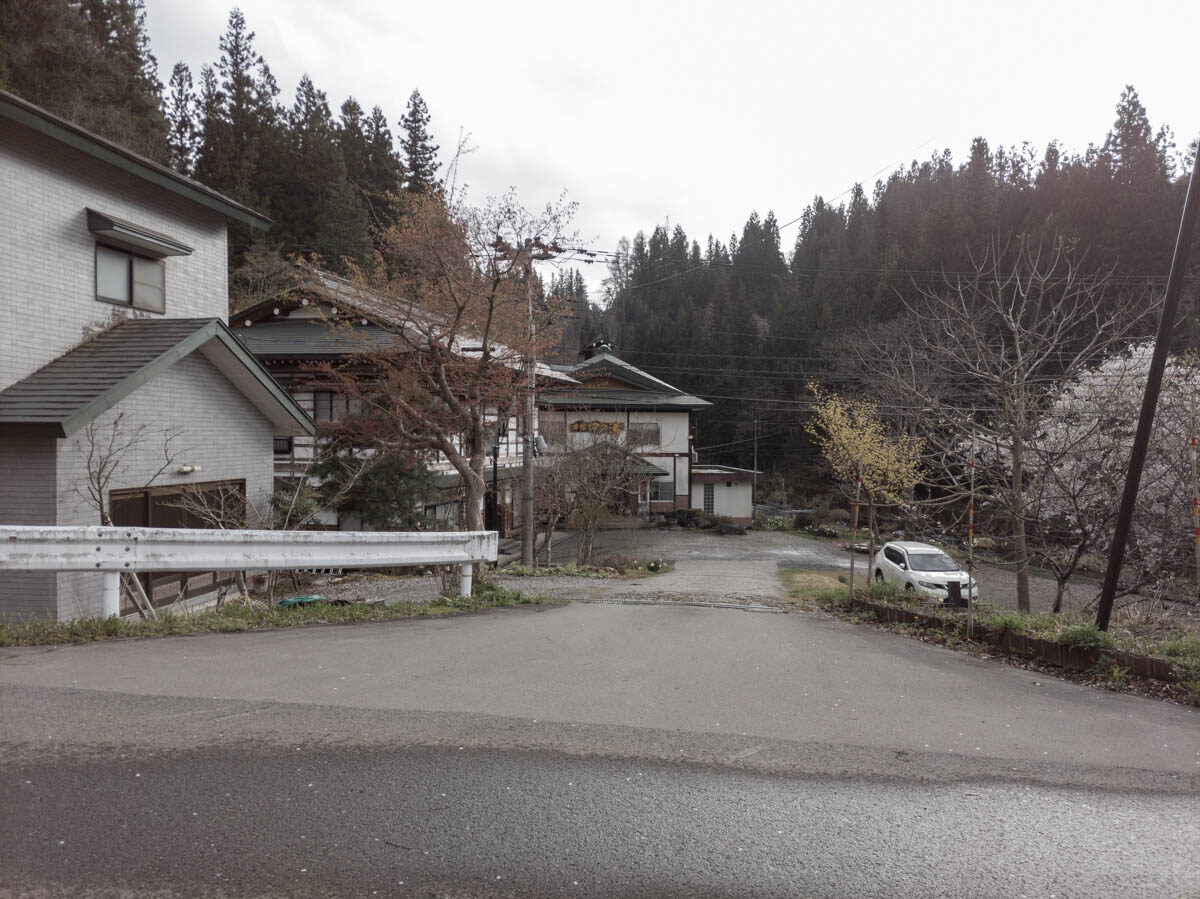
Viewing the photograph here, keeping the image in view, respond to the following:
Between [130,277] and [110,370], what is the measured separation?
8.03 feet

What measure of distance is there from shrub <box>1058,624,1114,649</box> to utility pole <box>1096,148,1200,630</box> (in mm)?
299

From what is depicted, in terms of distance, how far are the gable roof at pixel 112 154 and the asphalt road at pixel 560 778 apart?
7.46 meters

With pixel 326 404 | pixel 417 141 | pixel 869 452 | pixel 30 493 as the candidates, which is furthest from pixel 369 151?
pixel 30 493

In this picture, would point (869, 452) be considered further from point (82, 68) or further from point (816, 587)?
point (82, 68)

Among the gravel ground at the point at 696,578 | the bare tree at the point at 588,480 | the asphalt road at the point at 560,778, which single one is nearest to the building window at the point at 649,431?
the gravel ground at the point at 696,578

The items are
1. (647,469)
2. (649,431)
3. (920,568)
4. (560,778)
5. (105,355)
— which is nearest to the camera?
(560,778)

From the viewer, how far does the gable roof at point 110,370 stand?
361 inches

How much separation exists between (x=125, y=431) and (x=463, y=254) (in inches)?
220

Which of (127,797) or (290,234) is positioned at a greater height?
(290,234)

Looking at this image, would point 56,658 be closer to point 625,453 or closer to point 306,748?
point 306,748

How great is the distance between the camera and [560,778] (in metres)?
3.82

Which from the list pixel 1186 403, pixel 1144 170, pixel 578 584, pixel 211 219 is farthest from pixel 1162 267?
pixel 211 219

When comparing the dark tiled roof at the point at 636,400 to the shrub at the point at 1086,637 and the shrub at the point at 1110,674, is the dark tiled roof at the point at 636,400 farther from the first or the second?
the shrub at the point at 1110,674

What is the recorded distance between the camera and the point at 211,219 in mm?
13484
